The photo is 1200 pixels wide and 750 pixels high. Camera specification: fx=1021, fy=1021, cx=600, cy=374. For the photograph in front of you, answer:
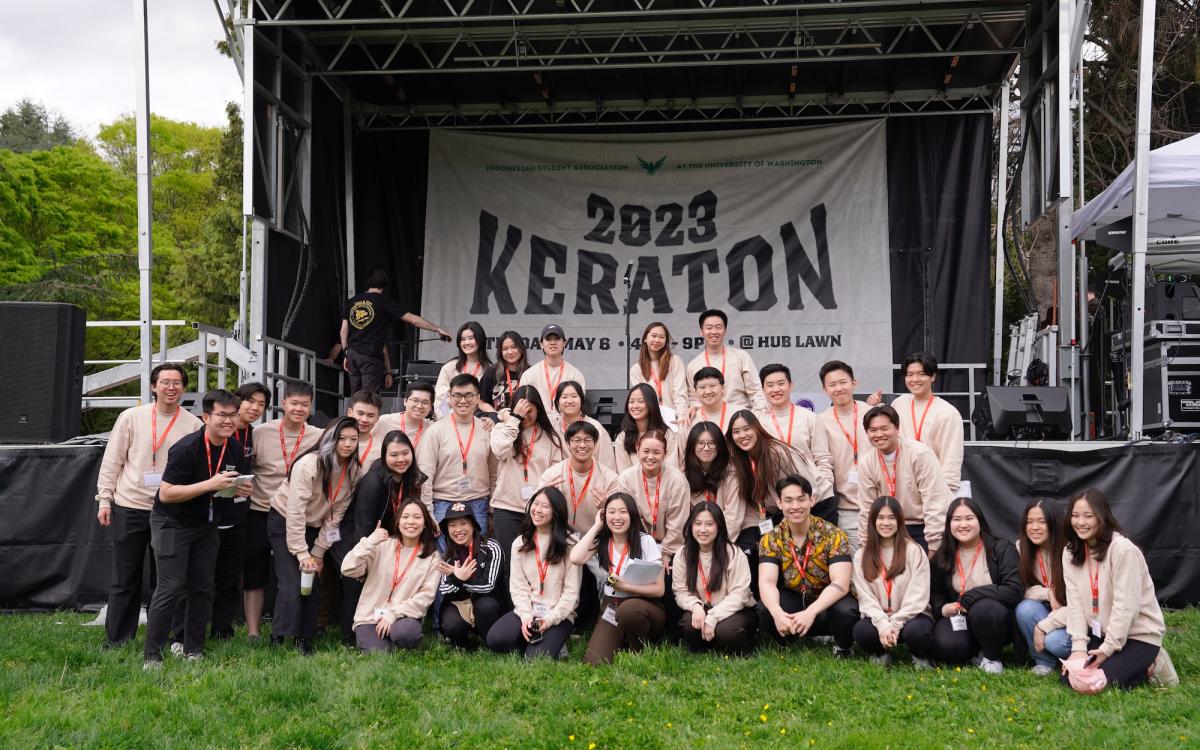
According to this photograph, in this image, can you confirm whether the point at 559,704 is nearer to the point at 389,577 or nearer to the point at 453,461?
the point at 389,577

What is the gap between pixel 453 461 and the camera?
18.5ft

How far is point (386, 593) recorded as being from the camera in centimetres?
507

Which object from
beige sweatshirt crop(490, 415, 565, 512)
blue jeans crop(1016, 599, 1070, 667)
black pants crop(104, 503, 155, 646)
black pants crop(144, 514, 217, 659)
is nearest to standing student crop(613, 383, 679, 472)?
beige sweatshirt crop(490, 415, 565, 512)

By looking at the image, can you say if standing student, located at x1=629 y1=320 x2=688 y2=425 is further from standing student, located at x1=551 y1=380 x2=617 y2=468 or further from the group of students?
standing student, located at x1=551 y1=380 x2=617 y2=468

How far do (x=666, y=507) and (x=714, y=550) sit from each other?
35 centimetres

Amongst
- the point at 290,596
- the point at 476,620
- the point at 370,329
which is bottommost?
the point at 476,620

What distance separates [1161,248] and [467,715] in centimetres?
642

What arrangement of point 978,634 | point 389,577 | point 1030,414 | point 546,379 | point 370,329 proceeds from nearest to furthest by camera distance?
point 978,634 < point 389,577 < point 546,379 < point 1030,414 < point 370,329

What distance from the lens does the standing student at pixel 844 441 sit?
5.38m

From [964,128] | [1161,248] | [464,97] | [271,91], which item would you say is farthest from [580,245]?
[1161,248]

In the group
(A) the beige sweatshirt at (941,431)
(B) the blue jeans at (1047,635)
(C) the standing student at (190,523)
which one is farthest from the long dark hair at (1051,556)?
(C) the standing student at (190,523)

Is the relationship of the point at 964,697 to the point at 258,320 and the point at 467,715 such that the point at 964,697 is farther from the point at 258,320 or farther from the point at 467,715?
the point at 258,320

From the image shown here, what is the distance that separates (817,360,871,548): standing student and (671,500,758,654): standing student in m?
0.77

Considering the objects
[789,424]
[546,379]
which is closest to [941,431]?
[789,424]
